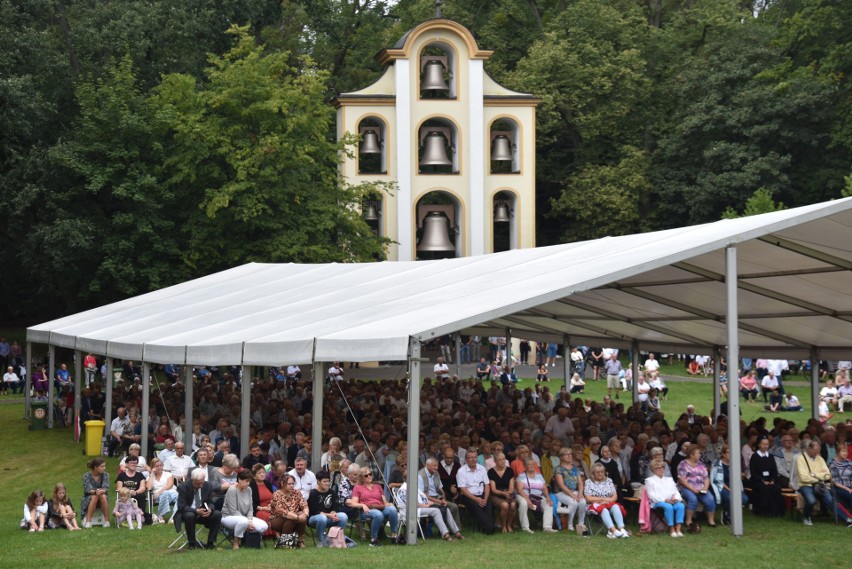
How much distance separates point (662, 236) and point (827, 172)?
113 ft

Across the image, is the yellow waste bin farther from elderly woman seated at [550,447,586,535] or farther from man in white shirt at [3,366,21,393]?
man in white shirt at [3,366,21,393]

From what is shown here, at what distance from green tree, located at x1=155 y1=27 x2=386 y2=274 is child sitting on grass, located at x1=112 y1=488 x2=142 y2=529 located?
2035 cm

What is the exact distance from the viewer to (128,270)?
36375 millimetres

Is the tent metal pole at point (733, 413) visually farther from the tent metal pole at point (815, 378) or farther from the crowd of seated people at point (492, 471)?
the tent metal pole at point (815, 378)

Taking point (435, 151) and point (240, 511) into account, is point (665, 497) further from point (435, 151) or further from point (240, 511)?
point (435, 151)

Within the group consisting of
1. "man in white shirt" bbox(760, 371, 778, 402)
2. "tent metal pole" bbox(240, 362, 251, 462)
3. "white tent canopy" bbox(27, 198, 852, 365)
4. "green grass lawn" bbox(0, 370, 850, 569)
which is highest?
"white tent canopy" bbox(27, 198, 852, 365)

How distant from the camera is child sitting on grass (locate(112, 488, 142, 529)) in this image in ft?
52.3

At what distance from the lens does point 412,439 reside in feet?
45.0

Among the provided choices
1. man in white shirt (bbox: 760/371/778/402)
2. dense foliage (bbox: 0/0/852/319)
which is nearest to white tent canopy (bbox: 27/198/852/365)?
man in white shirt (bbox: 760/371/778/402)

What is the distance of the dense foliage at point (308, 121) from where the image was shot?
37062mm

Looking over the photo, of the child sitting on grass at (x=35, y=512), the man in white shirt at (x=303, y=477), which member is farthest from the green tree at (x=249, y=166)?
the man in white shirt at (x=303, y=477)

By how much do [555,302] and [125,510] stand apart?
26.3ft

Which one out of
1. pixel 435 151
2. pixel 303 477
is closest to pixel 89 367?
pixel 435 151

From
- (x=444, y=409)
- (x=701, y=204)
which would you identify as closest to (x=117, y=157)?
(x=444, y=409)
